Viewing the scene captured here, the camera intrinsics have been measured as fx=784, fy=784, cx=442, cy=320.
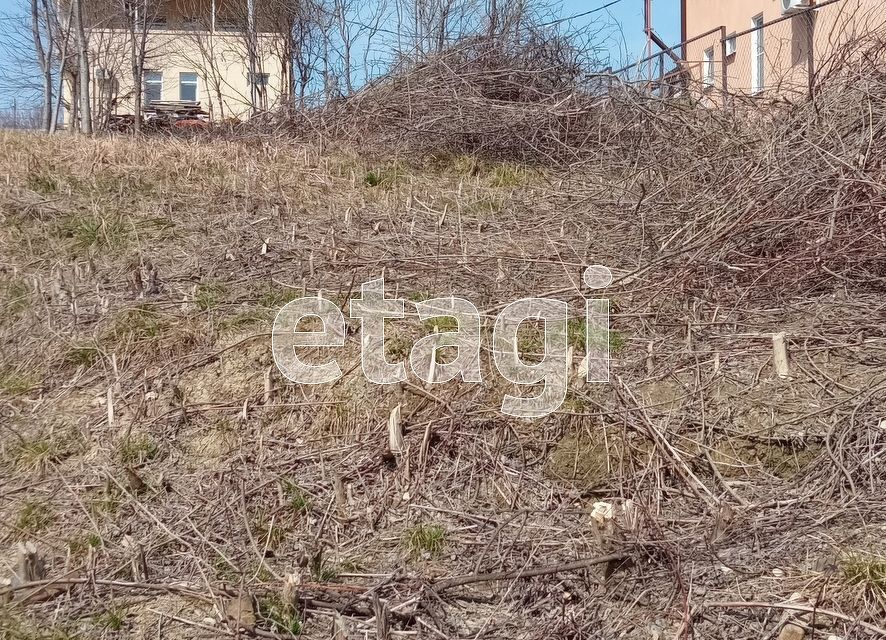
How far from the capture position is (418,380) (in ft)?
11.6

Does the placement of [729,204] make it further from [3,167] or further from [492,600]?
[3,167]

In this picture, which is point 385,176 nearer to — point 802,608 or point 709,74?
point 709,74

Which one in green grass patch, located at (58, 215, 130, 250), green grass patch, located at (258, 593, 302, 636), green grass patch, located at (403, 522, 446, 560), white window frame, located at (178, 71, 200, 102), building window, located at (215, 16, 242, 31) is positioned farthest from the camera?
white window frame, located at (178, 71, 200, 102)

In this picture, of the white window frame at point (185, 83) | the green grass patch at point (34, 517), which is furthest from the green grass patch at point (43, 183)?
the white window frame at point (185, 83)

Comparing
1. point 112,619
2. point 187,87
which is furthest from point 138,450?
point 187,87

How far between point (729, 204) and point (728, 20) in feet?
41.5

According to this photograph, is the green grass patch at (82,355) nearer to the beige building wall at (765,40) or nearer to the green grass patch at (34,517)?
the green grass patch at (34,517)

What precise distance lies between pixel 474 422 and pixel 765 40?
32.7ft

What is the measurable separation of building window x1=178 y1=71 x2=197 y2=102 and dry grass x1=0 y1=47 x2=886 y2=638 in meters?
20.5

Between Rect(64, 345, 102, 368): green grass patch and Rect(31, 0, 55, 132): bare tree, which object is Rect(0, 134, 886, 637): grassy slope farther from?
Rect(31, 0, 55, 132): bare tree

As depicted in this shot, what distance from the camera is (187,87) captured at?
24.6 meters

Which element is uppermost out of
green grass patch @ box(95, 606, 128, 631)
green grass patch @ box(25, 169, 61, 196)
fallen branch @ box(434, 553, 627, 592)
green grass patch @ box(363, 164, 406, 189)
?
green grass patch @ box(363, 164, 406, 189)

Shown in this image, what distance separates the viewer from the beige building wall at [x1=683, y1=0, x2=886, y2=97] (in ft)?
21.4

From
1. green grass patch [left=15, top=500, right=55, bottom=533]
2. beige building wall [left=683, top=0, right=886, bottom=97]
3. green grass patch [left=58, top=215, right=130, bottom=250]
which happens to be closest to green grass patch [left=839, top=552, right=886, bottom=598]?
green grass patch [left=15, top=500, right=55, bottom=533]
